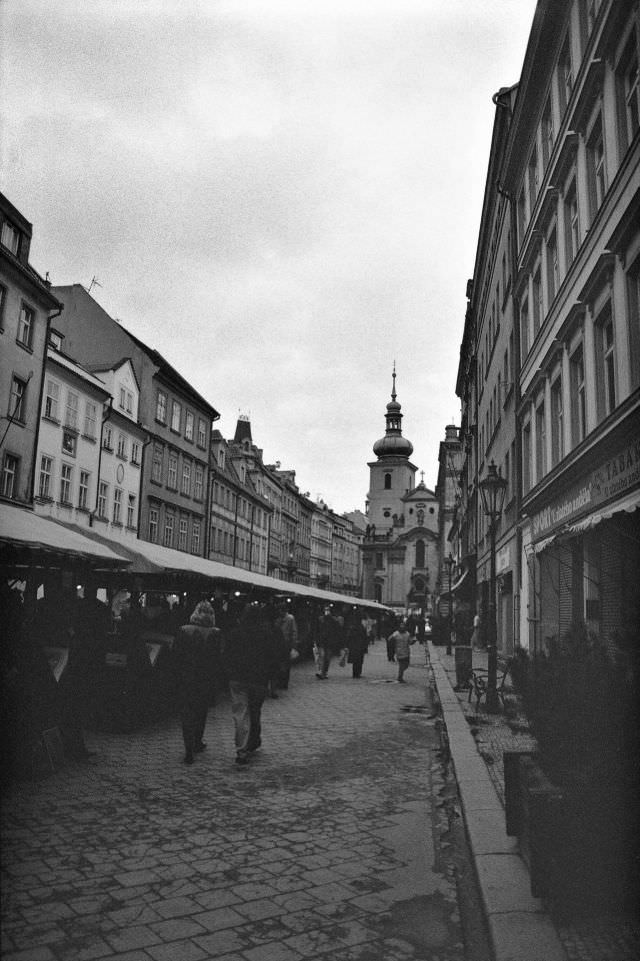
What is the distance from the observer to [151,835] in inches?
238

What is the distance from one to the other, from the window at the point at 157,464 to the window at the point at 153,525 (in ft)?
5.54

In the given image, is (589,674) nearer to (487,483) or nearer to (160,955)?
(160,955)

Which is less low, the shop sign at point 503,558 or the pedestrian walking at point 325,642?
the shop sign at point 503,558

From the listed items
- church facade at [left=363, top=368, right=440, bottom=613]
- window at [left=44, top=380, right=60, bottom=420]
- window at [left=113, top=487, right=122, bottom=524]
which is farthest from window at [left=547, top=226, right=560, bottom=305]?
church facade at [left=363, top=368, right=440, bottom=613]

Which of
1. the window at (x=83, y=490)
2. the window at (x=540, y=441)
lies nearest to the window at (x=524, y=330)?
the window at (x=540, y=441)

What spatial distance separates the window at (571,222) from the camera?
609 inches

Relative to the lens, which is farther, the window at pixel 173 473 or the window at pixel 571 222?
the window at pixel 173 473

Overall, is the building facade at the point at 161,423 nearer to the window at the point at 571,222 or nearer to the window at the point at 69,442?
the window at the point at 69,442

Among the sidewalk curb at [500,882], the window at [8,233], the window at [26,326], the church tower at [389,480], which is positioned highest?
the church tower at [389,480]

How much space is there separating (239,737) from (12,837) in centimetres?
360

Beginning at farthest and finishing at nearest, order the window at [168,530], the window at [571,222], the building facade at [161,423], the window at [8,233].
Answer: the window at [168,530] < the building facade at [161,423] < the window at [571,222] < the window at [8,233]

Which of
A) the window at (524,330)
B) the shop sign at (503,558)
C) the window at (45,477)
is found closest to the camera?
the window at (524,330)

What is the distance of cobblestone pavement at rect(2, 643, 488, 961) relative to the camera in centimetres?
420

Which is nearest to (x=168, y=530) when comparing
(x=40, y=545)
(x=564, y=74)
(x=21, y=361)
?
(x=21, y=361)
